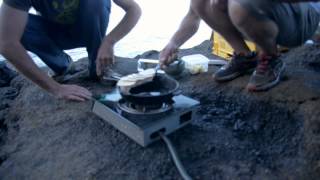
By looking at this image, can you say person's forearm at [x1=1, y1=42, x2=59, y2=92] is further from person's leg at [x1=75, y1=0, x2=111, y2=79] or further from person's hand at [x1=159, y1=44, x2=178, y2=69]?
person's hand at [x1=159, y1=44, x2=178, y2=69]

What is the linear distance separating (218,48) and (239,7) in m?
1.01

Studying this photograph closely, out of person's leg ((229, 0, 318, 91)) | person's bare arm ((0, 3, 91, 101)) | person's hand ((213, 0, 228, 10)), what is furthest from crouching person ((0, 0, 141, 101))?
person's leg ((229, 0, 318, 91))

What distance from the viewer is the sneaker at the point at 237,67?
2.18 metres

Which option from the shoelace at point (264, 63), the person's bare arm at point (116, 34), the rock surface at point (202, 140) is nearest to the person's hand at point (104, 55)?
the person's bare arm at point (116, 34)

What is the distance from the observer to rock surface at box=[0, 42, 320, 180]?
1607 mm

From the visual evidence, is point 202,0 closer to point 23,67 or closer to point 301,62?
point 301,62

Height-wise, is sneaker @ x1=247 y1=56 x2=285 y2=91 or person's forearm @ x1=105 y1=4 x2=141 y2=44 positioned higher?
person's forearm @ x1=105 y1=4 x2=141 y2=44

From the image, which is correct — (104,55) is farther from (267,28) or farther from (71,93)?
(267,28)

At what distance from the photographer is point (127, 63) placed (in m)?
2.48

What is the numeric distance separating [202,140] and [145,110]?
314mm

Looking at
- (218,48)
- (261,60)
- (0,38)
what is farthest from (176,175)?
(218,48)

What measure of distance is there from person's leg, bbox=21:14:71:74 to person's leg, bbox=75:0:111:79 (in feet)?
0.67

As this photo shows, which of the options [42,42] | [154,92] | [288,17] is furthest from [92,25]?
[288,17]

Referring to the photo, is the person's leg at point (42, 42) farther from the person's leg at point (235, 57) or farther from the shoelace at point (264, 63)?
the shoelace at point (264, 63)
